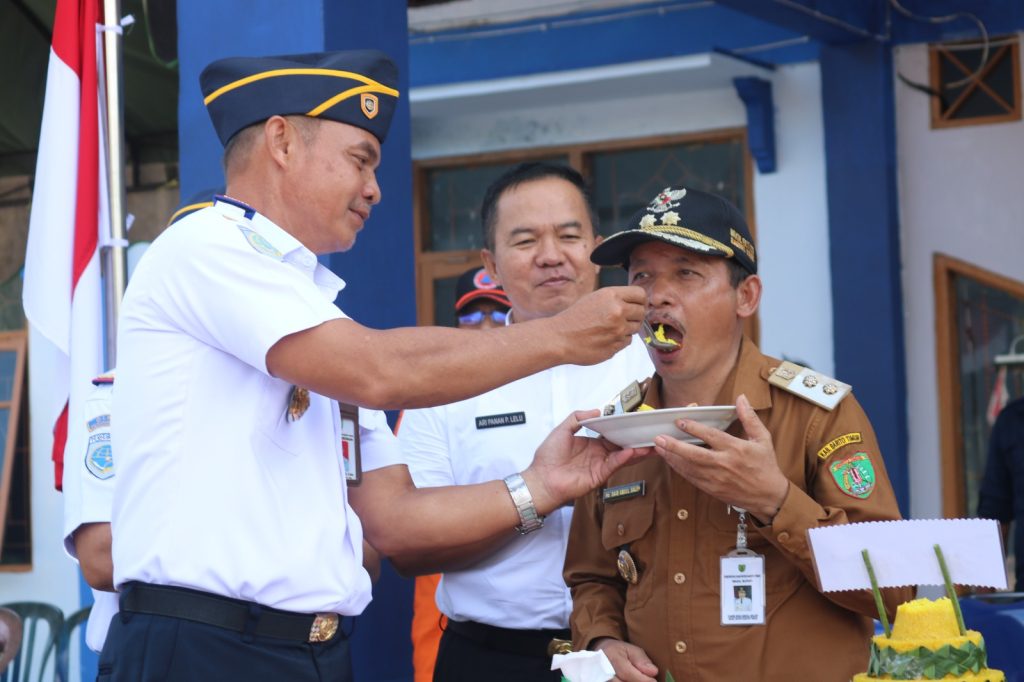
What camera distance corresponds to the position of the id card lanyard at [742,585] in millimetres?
2574

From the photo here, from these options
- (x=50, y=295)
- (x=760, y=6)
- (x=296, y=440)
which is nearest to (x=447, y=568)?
(x=296, y=440)

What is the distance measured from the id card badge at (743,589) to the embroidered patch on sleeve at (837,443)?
0.23 metres

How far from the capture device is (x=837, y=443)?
2592 millimetres

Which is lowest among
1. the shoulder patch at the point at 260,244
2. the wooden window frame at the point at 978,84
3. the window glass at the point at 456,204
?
the shoulder patch at the point at 260,244

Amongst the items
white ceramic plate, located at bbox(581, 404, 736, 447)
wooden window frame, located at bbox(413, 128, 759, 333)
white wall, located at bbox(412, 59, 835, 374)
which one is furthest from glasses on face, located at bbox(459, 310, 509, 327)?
white ceramic plate, located at bbox(581, 404, 736, 447)

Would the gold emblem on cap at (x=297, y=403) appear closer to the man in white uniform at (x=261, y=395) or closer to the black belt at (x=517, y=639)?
the man in white uniform at (x=261, y=395)

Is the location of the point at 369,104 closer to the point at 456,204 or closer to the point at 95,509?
the point at 95,509

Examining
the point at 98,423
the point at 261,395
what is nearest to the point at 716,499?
the point at 261,395

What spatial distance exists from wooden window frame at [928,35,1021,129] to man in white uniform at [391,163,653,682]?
151 inches

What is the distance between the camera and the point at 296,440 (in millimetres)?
2484

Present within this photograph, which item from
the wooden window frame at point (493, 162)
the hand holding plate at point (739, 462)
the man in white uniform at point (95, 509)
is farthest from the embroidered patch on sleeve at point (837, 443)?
the wooden window frame at point (493, 162)

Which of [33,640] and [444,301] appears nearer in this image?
[33,640]

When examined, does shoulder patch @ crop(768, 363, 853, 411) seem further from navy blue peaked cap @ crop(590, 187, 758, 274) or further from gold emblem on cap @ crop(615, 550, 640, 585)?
gold emblem on cap @ crop(615, 550, 640, 585)

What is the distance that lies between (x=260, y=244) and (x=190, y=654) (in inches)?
28.4
